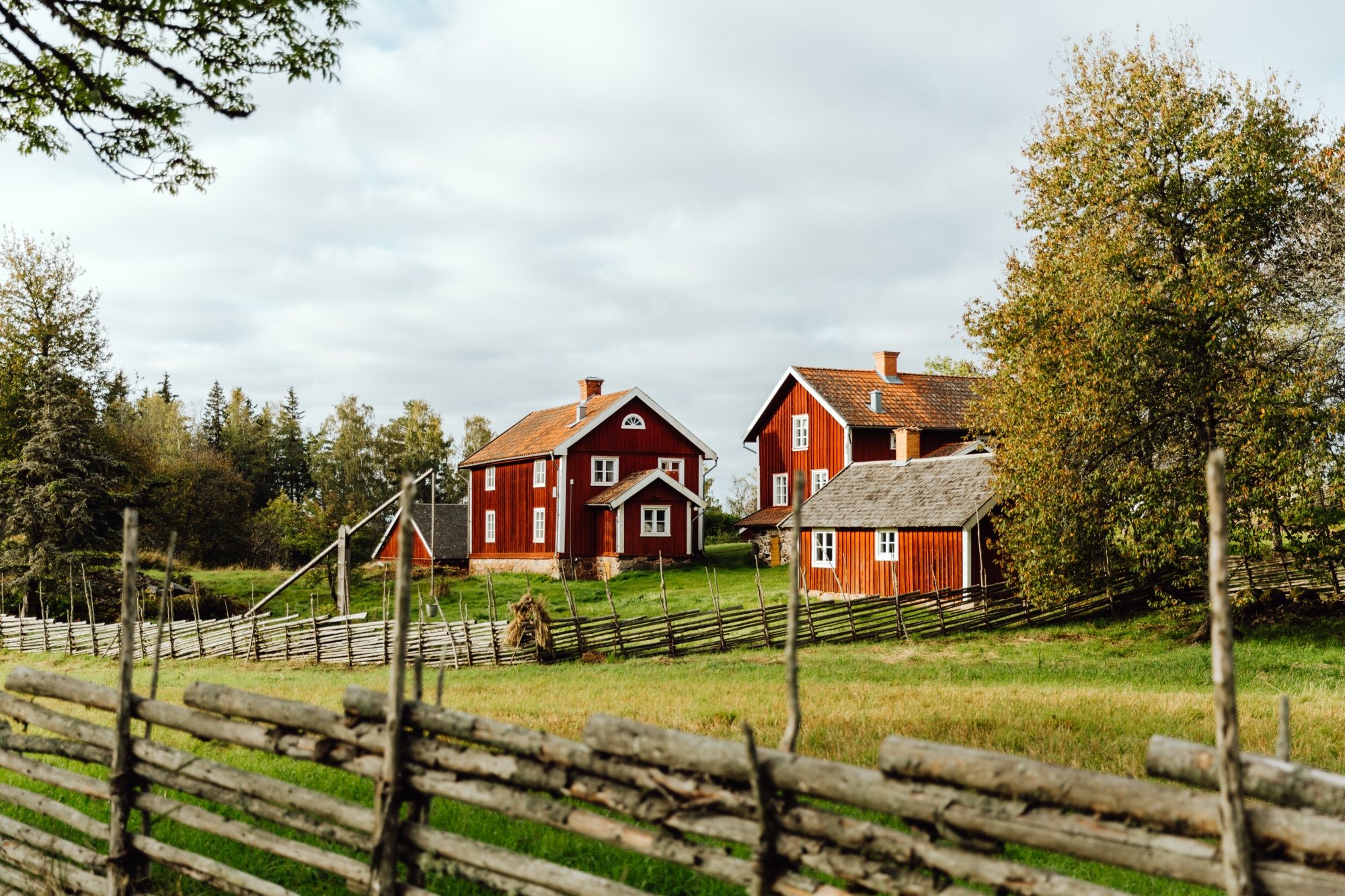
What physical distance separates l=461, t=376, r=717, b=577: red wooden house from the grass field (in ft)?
3.93

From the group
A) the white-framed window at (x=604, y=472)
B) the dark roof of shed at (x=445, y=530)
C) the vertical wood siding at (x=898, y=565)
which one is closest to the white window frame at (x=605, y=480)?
the white-framed window at (x=604, y=472)

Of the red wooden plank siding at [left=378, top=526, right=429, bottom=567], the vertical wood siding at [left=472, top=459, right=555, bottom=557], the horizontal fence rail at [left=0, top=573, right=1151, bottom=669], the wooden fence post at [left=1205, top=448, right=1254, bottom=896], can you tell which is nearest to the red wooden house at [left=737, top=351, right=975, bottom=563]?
the vertical wood siding at [left=472, top=459, right=555, bottom=557]

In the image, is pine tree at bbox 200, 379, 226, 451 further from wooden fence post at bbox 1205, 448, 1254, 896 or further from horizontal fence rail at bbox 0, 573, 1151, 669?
wooden fence post at bbox 1205, 448, 1254, 896

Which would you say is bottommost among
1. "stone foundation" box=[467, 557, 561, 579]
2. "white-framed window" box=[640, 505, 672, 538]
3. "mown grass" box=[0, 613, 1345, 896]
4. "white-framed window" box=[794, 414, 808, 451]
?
"mown grass" box=[0, 613, 1345, 896]

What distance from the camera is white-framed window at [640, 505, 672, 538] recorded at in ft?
117

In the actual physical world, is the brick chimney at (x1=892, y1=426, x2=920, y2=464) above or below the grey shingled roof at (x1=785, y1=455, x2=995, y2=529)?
above

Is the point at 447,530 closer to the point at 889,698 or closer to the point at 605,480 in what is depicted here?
the point at 605,480

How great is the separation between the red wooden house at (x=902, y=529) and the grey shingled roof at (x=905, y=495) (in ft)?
0.08

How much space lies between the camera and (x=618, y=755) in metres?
3.73

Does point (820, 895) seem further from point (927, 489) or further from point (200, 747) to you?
point (927, 489)

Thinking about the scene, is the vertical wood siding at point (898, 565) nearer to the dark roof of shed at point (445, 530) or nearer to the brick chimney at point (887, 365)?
the brick chimney at point (887, 365)

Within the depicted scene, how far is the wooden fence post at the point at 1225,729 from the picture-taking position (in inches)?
103

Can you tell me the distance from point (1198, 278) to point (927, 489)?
9541 millimetres

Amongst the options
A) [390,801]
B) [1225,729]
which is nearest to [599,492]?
[390,801]
